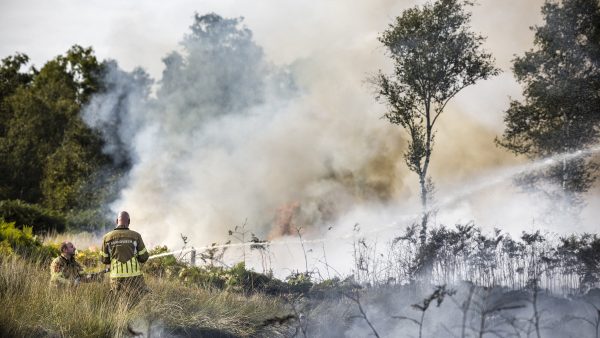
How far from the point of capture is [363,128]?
26984 mm

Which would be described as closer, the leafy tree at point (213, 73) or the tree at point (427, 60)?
the tree at point (427, 60)

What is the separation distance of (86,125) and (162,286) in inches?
851

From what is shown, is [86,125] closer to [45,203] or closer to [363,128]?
[45,203]

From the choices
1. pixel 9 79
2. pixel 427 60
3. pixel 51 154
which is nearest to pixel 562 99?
pixel 427 60

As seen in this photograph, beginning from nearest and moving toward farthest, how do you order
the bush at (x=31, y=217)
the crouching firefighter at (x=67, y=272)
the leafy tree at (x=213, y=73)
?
1. the crouching firefighter at (x=67, y=272)
2. the bush at (x=31, y=217)
3. the leafy tree at (x=213, y=73)

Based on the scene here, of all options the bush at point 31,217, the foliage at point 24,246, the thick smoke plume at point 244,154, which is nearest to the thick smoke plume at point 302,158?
the thick smoke plume at point 244,154

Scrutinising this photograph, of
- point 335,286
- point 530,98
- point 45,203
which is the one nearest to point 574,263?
point 335,286

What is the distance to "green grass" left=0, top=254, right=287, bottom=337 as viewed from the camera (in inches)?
334

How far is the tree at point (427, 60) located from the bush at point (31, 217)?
1183 cm

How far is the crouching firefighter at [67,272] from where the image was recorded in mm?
10164

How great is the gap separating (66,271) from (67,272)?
0.03m

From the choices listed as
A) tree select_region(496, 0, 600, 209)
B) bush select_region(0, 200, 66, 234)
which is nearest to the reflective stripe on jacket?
bush select_region(0, 200, 66, 234)

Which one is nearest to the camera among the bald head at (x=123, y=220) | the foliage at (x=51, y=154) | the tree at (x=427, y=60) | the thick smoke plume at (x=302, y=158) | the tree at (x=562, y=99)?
the bald head at (x=123, y=220)

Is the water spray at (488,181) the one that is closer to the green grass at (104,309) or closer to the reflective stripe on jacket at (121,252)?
the green grass at (104,309)
